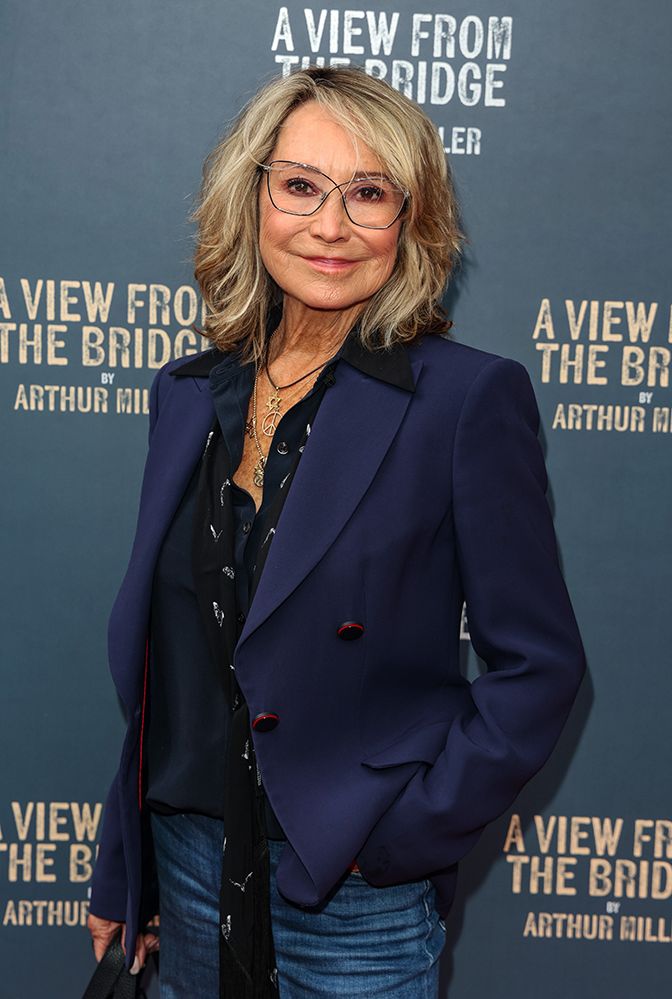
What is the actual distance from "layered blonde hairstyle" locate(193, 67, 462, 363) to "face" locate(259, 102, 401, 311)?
0.02 m

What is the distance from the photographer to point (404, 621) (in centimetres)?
148

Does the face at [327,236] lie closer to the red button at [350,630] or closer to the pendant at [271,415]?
the pendant at [271,415]

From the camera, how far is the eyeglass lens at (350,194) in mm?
1524

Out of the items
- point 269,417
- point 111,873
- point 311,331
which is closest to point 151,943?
point 111,873

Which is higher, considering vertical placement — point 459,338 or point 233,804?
point 459,338

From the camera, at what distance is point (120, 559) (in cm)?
229

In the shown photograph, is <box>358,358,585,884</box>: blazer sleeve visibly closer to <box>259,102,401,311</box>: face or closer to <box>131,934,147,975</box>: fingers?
<box>259,102,401,311</box>: face

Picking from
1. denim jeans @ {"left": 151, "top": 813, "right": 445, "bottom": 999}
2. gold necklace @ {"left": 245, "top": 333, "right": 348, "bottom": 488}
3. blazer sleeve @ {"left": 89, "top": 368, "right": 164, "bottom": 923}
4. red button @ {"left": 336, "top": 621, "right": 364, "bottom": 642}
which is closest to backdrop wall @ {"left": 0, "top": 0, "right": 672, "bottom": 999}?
blazer sleeve @ {"left": 89, "top": 368, "right": 164, "bottom": 923}

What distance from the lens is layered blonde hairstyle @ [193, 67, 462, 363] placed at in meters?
1.52

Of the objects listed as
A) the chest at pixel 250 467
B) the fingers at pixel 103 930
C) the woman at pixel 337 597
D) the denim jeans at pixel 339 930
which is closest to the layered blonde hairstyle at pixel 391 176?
the woman at pixel 337 597

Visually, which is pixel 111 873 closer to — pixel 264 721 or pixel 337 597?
pixel 264 721

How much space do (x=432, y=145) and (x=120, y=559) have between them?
1124 millimetres

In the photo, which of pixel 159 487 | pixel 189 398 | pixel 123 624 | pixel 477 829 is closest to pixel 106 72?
pixel 189 398

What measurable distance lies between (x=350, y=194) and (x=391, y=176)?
61 millimetres
